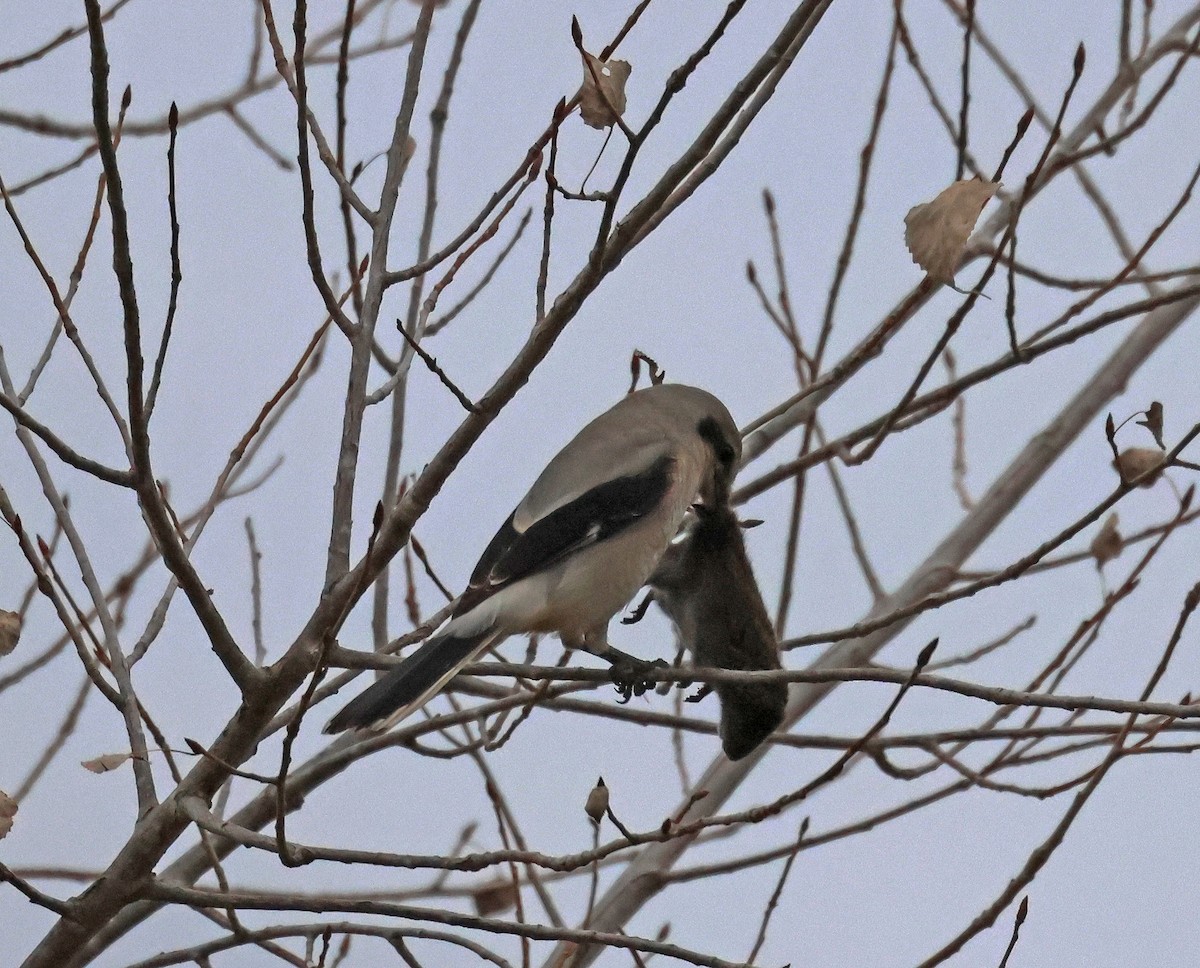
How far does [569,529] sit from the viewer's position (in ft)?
9.27

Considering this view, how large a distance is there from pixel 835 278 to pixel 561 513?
28.2 inches

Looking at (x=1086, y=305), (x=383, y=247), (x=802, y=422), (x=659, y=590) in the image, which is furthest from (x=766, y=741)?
(x=383, y=247)

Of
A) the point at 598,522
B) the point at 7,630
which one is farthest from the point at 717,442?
the point at 7,630

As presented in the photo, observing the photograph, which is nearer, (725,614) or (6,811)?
(6,811)

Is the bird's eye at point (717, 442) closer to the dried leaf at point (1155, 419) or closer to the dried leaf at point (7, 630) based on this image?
the dried leaf at point (1155, 419)

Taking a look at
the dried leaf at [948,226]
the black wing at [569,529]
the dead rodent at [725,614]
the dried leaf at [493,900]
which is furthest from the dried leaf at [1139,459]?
the dried leaf at [493,900]

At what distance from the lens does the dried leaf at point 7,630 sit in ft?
6.82

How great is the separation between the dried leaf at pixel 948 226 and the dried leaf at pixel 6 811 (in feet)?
4.77

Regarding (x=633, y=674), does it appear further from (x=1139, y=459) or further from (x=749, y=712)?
(x=1139, y=459)

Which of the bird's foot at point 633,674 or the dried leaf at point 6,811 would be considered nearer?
the dried leaf at point 6,811

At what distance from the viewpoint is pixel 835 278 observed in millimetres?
2879

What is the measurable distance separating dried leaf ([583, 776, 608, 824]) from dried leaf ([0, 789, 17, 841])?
77cm

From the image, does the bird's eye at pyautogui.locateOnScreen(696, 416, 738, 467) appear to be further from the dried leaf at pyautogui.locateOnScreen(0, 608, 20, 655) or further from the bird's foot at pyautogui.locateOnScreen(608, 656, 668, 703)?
the dried leaf at pyautogui.locateOnScreen(0, 608, 20, 655)

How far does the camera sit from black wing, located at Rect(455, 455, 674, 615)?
270 centimetres
